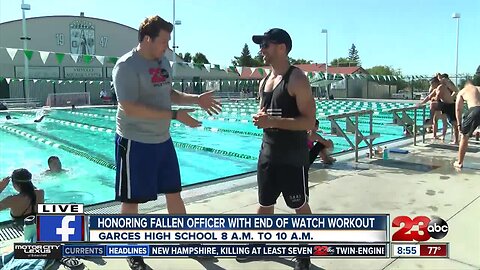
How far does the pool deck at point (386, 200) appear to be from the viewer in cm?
311

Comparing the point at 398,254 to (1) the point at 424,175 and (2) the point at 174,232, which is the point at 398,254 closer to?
(2) the point at 174,232

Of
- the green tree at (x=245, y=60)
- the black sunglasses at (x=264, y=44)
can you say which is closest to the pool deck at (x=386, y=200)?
the black sunglasses at (x=264, y=44)

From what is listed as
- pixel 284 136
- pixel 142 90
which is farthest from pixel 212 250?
pixel 142 90

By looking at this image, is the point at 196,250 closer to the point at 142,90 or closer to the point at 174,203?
the point at 174,203

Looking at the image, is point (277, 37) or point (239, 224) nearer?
point (277, 37)

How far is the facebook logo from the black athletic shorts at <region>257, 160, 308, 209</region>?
135 centimetres

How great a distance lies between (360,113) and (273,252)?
16.5 feet

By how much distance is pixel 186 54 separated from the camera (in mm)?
89625

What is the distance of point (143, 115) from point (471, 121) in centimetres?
525

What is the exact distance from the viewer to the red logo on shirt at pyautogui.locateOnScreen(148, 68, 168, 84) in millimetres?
2943

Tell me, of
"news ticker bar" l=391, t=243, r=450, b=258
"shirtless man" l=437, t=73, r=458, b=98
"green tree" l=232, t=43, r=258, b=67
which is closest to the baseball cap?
"news ticker bar" l=391, t=243, r=450, b=258

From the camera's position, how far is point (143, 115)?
9.34ft

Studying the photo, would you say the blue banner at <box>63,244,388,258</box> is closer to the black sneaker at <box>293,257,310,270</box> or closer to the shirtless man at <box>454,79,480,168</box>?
the black sneaker at <box>293,257,310,270</box>

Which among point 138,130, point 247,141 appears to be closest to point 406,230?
point 138,130
